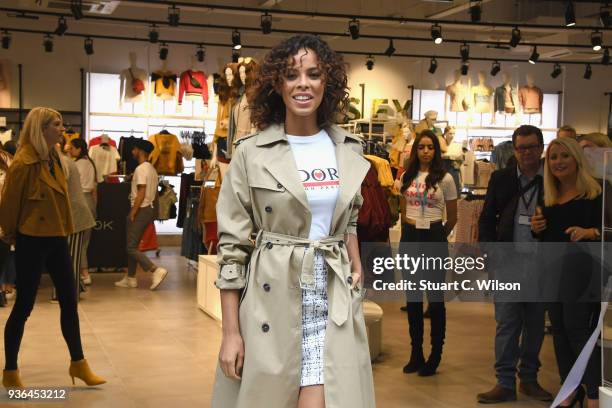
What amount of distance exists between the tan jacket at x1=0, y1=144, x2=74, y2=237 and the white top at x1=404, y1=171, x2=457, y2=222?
217 cm

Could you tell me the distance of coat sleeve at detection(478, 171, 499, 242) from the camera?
4777mm

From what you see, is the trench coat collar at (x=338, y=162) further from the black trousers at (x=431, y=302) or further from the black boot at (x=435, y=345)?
the black boot at (x=435, y=345)

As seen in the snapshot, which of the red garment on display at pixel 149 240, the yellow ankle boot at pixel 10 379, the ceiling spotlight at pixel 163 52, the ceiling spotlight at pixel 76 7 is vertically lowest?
the yellow ankle boot at pixel 10 379

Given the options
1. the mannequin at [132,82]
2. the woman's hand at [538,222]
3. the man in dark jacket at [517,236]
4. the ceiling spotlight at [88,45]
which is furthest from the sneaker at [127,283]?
the woman's hand at [538,222]

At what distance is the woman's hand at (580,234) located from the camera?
13.6 ft

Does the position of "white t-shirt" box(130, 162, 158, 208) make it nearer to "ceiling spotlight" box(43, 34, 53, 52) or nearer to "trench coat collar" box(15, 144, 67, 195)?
"trench coat collar" box(15, 144, 67, 195)

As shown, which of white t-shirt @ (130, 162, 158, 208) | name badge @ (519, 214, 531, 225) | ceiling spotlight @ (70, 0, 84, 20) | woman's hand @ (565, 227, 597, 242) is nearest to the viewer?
woman's hand @ (565, 227, 597, 242)

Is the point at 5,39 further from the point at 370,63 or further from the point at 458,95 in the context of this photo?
the point at 458,95

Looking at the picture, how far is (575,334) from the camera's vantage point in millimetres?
4215

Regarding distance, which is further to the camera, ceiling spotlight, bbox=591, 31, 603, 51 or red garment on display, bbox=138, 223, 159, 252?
ceiling spotlight, bbox=591, 31, 603, 51

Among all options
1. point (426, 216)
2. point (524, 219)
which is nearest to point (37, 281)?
point (426, 216)

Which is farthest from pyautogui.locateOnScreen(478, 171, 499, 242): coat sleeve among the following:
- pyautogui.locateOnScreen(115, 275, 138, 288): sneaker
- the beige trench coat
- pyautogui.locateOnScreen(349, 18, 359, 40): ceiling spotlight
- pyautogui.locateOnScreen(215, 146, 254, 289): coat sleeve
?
pyautogui.locateOnScreen(349, 18, 359, 40): ceiling spotlight

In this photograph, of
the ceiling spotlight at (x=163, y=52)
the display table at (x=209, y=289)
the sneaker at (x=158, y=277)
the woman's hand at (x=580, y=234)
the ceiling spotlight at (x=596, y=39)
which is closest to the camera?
the woman's hand at (x=580, y=234)

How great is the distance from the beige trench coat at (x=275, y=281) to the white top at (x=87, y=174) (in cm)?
735
